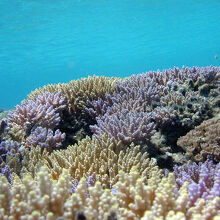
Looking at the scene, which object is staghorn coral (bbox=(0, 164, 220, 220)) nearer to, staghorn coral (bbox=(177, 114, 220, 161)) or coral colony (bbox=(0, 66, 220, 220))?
coral colony (bbox=(0, 66, 220, 220))

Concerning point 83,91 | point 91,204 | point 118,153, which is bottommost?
point 91,204

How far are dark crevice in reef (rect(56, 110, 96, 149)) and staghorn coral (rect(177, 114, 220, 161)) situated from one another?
2.43 m

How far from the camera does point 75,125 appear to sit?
5777mm

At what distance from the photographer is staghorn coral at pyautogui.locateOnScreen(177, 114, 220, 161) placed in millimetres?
3629

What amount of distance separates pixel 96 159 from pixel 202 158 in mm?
1809

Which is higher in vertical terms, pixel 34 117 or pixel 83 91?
pixel 83 91

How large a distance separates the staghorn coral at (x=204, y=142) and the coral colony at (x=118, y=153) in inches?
0.6

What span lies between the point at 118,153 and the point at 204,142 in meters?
1.52

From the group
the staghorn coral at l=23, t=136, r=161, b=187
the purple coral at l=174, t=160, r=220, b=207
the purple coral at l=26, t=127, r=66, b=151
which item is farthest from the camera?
the purple coral at l=26, t=127, r=66, b=151

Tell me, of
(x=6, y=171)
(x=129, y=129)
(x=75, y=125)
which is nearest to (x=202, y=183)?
(x=129, y=129)

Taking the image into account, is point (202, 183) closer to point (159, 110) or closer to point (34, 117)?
point (159, 110)

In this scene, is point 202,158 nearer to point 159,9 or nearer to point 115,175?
point 115,175

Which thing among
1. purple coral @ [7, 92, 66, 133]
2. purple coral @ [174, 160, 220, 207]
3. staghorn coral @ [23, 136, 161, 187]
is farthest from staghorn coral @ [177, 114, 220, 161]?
purple coral @ [7, 92, 66, 133]

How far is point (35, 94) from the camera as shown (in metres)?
6.87
